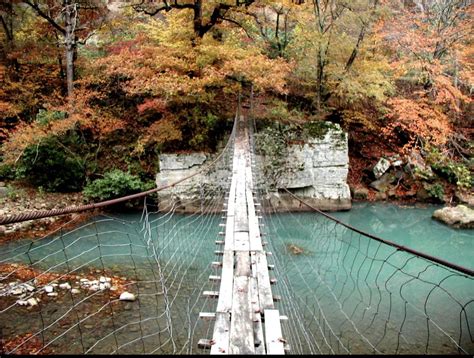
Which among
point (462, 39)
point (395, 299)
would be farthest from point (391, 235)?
point (462, 39)

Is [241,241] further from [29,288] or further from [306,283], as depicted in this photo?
[29,288]

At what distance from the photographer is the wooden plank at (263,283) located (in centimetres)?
197

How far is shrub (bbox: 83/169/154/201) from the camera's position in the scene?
704cm

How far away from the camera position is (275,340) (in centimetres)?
163

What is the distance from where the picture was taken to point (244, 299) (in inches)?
78.1

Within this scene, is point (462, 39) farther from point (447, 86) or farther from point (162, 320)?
point (162, 320)

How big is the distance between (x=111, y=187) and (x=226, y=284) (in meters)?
5.55

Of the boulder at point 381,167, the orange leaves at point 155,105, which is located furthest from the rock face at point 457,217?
the orange leaves at point 155,105

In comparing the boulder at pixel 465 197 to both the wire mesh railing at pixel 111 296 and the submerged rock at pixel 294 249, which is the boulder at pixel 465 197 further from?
the wire mesh railing at pixel 111 296

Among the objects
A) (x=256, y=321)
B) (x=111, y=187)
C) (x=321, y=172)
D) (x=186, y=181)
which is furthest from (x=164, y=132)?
(x=256, y=321)

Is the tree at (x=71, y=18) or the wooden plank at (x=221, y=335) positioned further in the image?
the tree at (x=71, y=18)

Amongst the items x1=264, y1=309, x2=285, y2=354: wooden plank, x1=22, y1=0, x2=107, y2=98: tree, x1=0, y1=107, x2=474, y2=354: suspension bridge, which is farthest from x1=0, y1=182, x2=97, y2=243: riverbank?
x1=264, y1=309, x2=285, y2=354: wooden plank

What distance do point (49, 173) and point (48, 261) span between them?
2.99 m

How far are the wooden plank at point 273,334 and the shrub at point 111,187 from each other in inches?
229
